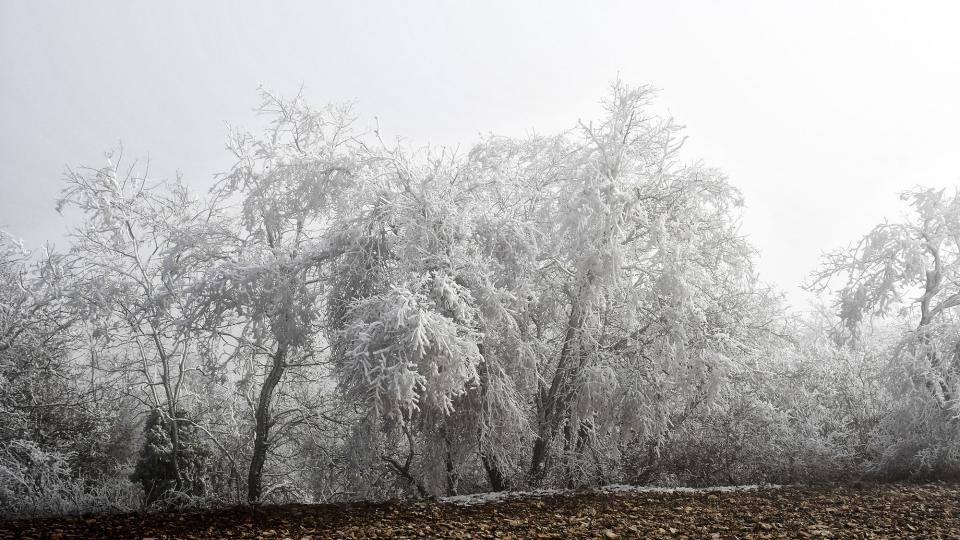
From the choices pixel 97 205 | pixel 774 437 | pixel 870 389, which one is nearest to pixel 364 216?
pixel 97 205

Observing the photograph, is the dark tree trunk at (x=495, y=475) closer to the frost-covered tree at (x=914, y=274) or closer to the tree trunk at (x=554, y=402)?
the tree trunk at (x=554, y=402)

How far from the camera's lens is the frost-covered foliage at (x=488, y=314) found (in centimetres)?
852

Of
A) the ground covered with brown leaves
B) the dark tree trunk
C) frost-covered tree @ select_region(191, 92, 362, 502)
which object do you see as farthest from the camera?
the dark tree trunk

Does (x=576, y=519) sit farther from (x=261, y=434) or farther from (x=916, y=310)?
(x=916, y=310)

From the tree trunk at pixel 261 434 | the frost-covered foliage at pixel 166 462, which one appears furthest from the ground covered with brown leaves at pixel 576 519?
the frost-covered foliage at pixel 166 462

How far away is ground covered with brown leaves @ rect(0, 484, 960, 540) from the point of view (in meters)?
5.95

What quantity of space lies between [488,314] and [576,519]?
2813 mm

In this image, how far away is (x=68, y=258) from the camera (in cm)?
1131

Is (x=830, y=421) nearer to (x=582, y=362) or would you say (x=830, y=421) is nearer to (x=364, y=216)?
(x=582, y=362)

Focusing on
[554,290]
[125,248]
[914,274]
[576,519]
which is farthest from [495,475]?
[914,274]

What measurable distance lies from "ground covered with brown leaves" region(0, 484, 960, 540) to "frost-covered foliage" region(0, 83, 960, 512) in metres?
1.22

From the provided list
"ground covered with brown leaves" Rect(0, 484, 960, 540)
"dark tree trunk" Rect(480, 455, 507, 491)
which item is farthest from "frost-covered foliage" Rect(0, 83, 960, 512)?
"ground covered with brown leaves" Rect(0, 484, 960, 540)

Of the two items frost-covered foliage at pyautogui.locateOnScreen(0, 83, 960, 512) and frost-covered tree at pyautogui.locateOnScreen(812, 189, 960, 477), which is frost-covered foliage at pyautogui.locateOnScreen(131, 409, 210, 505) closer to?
frost-covered foliage at pyautogui.locateOnScreen(0, 83, 960, 512)

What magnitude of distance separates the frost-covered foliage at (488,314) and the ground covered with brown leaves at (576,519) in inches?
48.0
